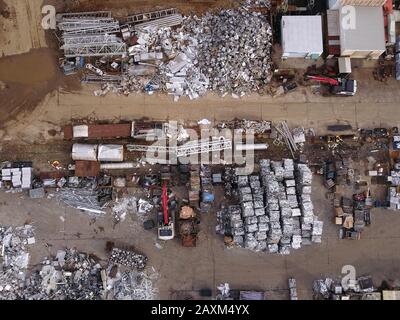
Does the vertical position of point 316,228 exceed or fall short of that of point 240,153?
it falls short

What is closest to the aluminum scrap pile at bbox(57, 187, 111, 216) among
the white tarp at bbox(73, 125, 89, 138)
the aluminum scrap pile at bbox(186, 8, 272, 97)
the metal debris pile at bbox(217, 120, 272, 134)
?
the white tarp at bbox(73, 125, 89, 138)

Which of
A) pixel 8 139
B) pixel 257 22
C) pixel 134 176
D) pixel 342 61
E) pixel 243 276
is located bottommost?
pixel 243 276

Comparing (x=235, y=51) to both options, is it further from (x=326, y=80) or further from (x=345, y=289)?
(x=345, y=289)

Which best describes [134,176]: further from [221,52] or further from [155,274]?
[221,52]

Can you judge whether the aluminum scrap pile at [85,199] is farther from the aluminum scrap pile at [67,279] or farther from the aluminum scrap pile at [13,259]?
the aluminum scrap pile at [13,259]

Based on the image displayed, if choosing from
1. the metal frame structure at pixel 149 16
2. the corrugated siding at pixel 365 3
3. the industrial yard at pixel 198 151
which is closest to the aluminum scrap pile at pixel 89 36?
the industrial yard at pixel 198 151

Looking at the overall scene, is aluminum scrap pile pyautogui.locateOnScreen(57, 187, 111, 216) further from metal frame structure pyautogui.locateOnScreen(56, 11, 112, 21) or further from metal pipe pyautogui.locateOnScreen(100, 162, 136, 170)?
metal frame structure pyautogui.locateOnScreen(56, 11, 112, 21)

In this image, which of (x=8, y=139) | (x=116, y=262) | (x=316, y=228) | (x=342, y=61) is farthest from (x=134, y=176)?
(x=342, y=61)
